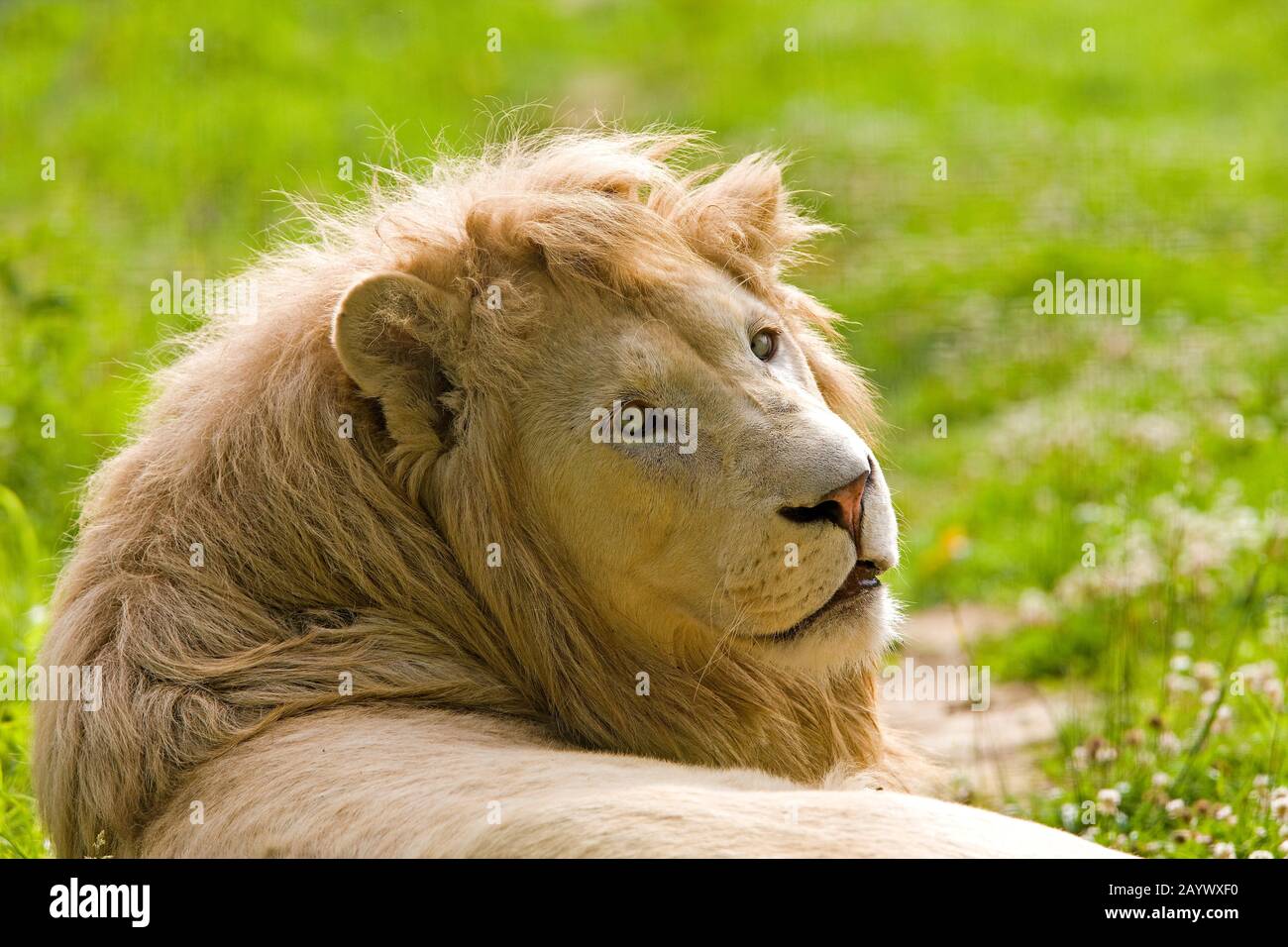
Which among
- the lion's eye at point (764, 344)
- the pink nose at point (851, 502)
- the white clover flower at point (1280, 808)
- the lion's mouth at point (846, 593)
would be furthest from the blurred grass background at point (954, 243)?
the lion's eye at point (764, 344)

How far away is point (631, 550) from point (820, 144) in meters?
9.58

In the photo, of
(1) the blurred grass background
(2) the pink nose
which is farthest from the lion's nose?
(1) the blurred grass background

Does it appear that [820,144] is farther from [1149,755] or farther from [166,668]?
[166,668]

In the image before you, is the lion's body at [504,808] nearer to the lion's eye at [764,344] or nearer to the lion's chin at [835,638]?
the lion's chin at [835,638]

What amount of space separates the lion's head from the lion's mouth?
0.01 metres

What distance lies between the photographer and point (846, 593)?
3713mm

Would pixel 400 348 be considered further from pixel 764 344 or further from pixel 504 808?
pixel 504 808

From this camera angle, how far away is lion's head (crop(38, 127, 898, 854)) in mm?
3609

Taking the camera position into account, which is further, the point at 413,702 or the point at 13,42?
the point at 13,42

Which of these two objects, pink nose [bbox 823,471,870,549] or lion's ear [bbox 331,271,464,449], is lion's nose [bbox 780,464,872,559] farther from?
lion's ear [bbox 331,271,464,449]

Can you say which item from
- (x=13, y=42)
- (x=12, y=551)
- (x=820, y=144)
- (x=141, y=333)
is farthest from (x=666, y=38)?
(x=12, y=551)

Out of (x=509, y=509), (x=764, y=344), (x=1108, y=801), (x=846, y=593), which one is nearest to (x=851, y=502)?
(x=846, y=593)

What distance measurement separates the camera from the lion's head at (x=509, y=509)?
361cm
